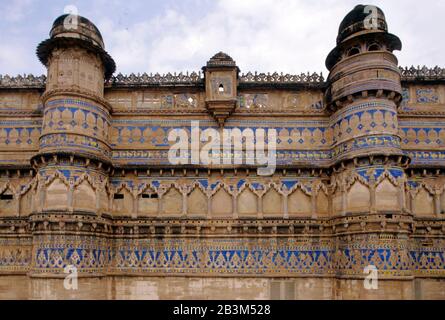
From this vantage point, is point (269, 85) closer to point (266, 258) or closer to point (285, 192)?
point (285, 192)

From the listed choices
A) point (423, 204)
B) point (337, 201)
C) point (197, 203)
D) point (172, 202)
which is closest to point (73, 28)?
point (172, 202)

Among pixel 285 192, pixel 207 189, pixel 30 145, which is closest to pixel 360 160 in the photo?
pixel 285 192

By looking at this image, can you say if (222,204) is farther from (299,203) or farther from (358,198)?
(358,198)

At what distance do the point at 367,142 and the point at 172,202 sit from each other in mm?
7232

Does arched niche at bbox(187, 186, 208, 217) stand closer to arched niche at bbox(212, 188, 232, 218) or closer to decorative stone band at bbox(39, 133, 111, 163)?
arched niche at bbox(212, 188, 232, 218)

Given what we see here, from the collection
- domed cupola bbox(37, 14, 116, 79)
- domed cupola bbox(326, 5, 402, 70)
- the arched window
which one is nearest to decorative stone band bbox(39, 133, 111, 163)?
domed cupola bbox(37, 14, 116, 79)

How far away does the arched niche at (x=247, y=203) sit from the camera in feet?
47.9

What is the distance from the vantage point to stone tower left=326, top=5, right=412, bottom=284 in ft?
42.9

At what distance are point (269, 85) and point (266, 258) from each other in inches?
258

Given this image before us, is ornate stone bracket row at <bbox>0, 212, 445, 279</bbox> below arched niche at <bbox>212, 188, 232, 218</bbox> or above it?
below

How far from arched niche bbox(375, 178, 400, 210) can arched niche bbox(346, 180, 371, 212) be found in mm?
312

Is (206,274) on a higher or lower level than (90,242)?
lower

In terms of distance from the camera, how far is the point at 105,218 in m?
14.1

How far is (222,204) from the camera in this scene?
1469 centimetres
